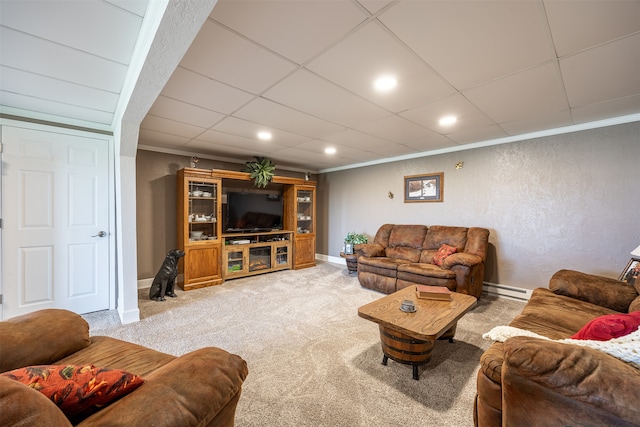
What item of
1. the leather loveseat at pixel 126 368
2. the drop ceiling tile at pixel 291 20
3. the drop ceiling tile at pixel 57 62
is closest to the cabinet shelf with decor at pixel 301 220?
the drop ceiling tile at pixel 57 62

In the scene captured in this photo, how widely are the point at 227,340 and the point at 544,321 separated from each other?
2.62 metres

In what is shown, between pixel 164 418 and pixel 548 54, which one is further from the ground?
pixel 548 54

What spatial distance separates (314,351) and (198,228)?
3.25m

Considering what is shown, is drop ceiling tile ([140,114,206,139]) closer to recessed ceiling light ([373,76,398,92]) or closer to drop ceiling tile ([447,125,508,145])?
recessed ceiling light ([373,76,398,92])

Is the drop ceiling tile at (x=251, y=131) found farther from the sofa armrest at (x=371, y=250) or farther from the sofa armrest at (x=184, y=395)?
the sofa armrest at (x=184, y=395)

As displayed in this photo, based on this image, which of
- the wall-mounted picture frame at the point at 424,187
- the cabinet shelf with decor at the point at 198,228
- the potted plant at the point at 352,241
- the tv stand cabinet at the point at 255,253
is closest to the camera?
the cabinet shelf with decor at the point at 198,228

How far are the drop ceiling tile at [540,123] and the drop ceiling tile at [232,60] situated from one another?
9.31ft

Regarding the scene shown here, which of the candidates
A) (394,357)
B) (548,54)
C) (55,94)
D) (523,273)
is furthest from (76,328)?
(523,273)

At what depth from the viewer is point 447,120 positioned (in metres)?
2.95

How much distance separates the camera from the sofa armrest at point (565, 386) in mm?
794

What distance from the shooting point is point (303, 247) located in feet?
18.1

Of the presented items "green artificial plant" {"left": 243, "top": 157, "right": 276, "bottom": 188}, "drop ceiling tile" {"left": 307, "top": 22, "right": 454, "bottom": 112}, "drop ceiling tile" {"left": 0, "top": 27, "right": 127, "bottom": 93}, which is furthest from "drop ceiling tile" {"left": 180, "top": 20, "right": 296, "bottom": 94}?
"green artificial plant" {"left": 243, "top": 157, "right": 276, "bottom": 188}

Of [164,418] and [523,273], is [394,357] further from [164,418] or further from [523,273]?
[523,273]

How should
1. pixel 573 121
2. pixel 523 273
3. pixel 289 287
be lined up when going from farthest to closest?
pixel 289 287
pixel 523 273
pixel 573 121
